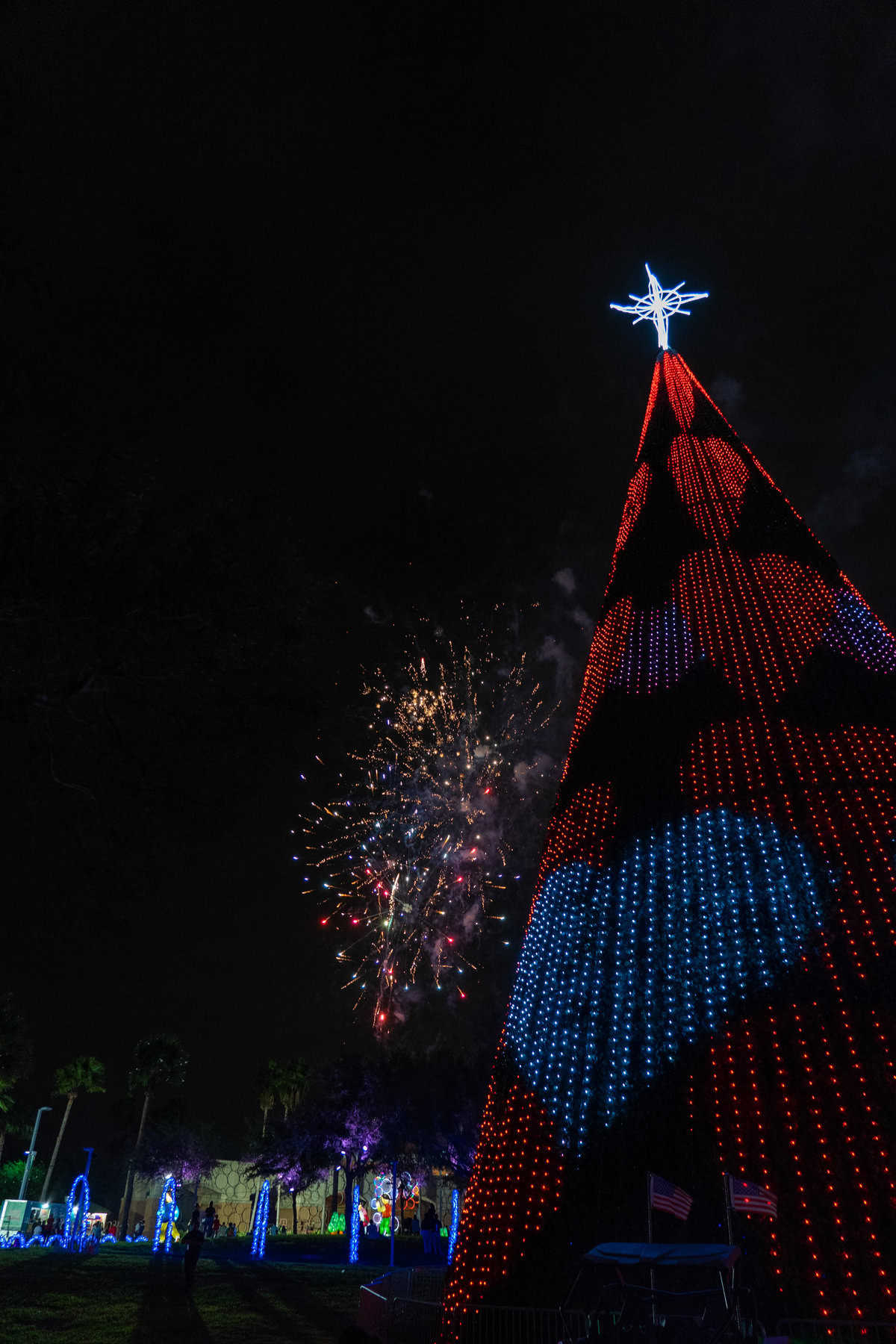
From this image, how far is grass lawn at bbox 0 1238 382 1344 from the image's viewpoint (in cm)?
929

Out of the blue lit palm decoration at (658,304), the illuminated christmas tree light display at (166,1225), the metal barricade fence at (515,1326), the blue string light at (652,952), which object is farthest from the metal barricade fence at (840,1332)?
the illuminated christmas tree light display at (166,1225)

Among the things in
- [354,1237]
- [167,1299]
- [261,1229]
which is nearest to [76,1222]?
[261,1229]

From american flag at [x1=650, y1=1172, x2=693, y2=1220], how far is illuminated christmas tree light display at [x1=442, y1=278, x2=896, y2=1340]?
0.17 meters

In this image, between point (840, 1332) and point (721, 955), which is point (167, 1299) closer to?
point (721, 955)

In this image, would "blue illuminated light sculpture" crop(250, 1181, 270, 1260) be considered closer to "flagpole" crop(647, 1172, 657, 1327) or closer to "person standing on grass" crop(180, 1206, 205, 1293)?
"person standing on grass" crop(180, 1206, 205, 1293)

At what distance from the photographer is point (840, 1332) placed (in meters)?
4.79

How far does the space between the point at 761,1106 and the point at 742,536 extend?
7659 millimetres

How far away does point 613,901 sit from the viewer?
797cm

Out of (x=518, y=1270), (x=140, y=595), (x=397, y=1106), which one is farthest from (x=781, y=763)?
(x=397, y=1106)

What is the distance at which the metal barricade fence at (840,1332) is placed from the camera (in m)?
4.70

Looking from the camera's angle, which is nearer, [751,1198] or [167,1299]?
[751,1198]

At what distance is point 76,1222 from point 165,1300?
71.5 feet

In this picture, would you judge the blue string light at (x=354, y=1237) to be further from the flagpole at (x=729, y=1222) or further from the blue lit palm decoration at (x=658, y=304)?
the blue lit palm decoration at (x=658, y=304)

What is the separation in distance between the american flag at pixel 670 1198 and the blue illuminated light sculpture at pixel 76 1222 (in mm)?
26296
